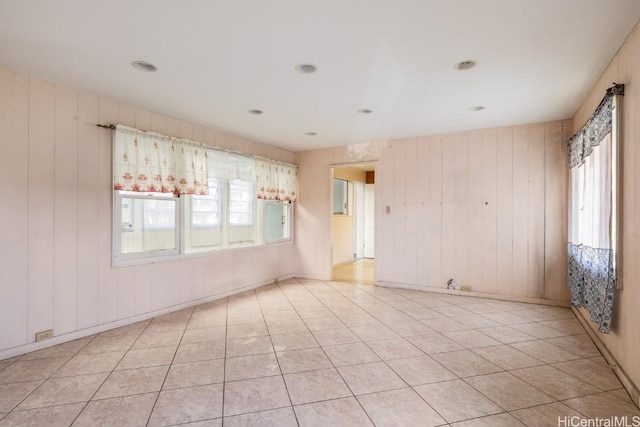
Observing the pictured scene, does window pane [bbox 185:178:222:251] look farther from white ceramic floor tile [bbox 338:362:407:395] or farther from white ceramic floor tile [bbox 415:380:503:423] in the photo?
white ceramic floor tile [bbox 415:380:503:423]

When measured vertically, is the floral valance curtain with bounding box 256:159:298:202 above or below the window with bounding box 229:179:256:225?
above

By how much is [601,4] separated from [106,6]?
2984mm

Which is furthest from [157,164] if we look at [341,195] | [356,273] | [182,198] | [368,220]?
[368,220]

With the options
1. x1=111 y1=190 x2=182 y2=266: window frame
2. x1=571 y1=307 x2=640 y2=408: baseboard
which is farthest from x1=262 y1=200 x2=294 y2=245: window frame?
x1=571 y1=307 x2=640 y2=408: baseboard

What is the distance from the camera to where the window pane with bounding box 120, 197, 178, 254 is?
358cm

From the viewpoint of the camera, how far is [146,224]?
3764 mm

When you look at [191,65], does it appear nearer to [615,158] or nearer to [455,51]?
[455,51]

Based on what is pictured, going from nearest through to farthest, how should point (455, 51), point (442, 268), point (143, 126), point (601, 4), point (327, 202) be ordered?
point (601, 4)
point (455, 51)
point (143, 126)
point (442, 268)
point (327, 202)

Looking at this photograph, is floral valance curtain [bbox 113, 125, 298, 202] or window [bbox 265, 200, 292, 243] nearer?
floral valance curtain [bbox 113, 125, 298, 202]

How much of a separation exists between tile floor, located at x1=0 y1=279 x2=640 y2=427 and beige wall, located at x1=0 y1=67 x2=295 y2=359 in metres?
0.28

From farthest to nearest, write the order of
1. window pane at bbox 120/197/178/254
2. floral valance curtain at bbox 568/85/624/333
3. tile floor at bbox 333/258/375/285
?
1. tile floor at bbox 333/258/375/285
2. window pane at bbox 120/197/178/254
3. floral valance curtain at bbox 568/85/624/333

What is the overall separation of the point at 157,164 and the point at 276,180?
2.20m

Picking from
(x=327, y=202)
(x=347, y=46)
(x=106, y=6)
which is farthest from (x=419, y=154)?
(x=106, y=6)

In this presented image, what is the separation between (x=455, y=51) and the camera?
2.44 meters
